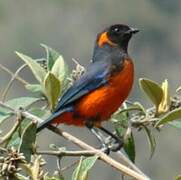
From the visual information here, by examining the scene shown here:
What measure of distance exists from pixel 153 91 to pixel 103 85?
76cm

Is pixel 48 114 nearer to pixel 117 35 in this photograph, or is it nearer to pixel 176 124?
pixel 176 124

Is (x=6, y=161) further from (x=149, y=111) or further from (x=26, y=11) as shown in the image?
(x=26, y=11)

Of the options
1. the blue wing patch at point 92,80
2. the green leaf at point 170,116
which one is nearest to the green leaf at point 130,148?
the green leaf at point 170,116

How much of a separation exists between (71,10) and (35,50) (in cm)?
366

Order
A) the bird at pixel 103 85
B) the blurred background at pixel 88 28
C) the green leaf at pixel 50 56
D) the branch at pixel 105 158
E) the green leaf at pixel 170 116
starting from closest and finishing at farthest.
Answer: the branch at pixel 105 158
the green leaf at pixel 170 116
the green leaf at pixel 50 56
the bird at pixel 103 85
the blurred background at pixel 88 28

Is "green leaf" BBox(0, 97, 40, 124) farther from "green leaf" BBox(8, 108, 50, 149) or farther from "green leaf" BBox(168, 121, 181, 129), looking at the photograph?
"green leaf" BBox(168, 121, 181, 129)

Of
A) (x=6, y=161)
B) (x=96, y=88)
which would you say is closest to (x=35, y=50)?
(x=96, y=88)

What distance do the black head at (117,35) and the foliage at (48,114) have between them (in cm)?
78

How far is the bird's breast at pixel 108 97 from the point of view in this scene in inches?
82.3

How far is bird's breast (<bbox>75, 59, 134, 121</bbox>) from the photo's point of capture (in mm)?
2090

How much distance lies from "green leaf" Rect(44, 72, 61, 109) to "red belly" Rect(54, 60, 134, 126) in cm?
47

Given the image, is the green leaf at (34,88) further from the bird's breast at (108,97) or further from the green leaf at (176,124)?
the bird's breast at (108,97)

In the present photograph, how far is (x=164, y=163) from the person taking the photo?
451 inches

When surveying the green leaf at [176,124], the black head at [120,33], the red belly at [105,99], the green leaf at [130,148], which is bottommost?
the red belly at [105,99]
